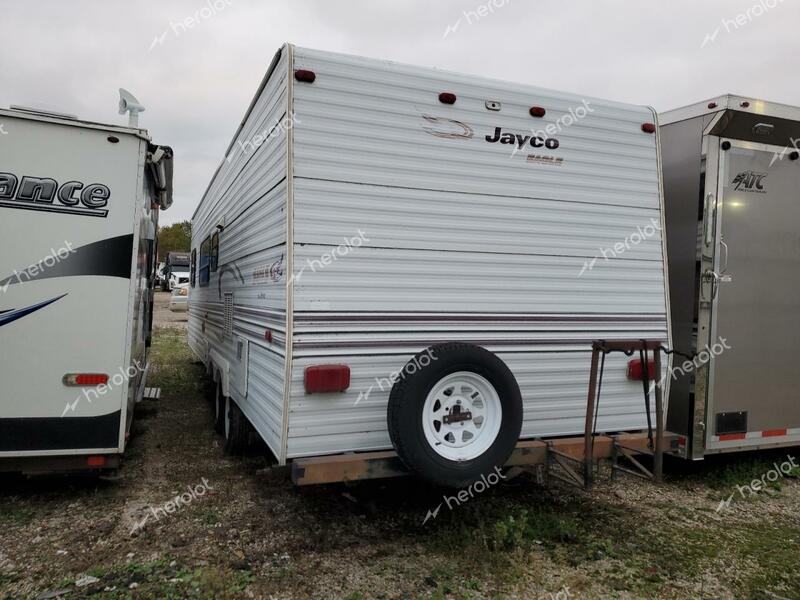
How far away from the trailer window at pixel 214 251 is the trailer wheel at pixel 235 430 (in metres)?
1.87

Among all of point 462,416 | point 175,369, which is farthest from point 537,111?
point 175,369

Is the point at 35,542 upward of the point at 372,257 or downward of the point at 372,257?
downward

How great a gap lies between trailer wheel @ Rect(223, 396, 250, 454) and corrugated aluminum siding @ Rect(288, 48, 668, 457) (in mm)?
2016

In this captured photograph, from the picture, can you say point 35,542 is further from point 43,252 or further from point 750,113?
point 750,113

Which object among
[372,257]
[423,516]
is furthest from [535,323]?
[423,516]

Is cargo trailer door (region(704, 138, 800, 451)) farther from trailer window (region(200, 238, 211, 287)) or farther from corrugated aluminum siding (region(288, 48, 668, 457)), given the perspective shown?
trailer window (region(200, 238, 211, 287))

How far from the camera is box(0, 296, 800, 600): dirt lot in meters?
3.46

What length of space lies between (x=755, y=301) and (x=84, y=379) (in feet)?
18.0

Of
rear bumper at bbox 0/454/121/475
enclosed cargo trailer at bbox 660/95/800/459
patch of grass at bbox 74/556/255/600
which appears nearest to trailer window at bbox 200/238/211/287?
rear bumper at bbox 0/454/121/475

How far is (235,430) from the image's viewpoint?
555 centimetres

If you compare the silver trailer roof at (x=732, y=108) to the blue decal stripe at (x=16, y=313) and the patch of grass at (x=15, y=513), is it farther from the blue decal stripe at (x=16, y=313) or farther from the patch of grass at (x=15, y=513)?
the patch of grass at (x=15, y=513)

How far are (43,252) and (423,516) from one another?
3.29 metres

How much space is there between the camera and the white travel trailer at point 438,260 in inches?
144

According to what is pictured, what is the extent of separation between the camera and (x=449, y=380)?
147 inches
